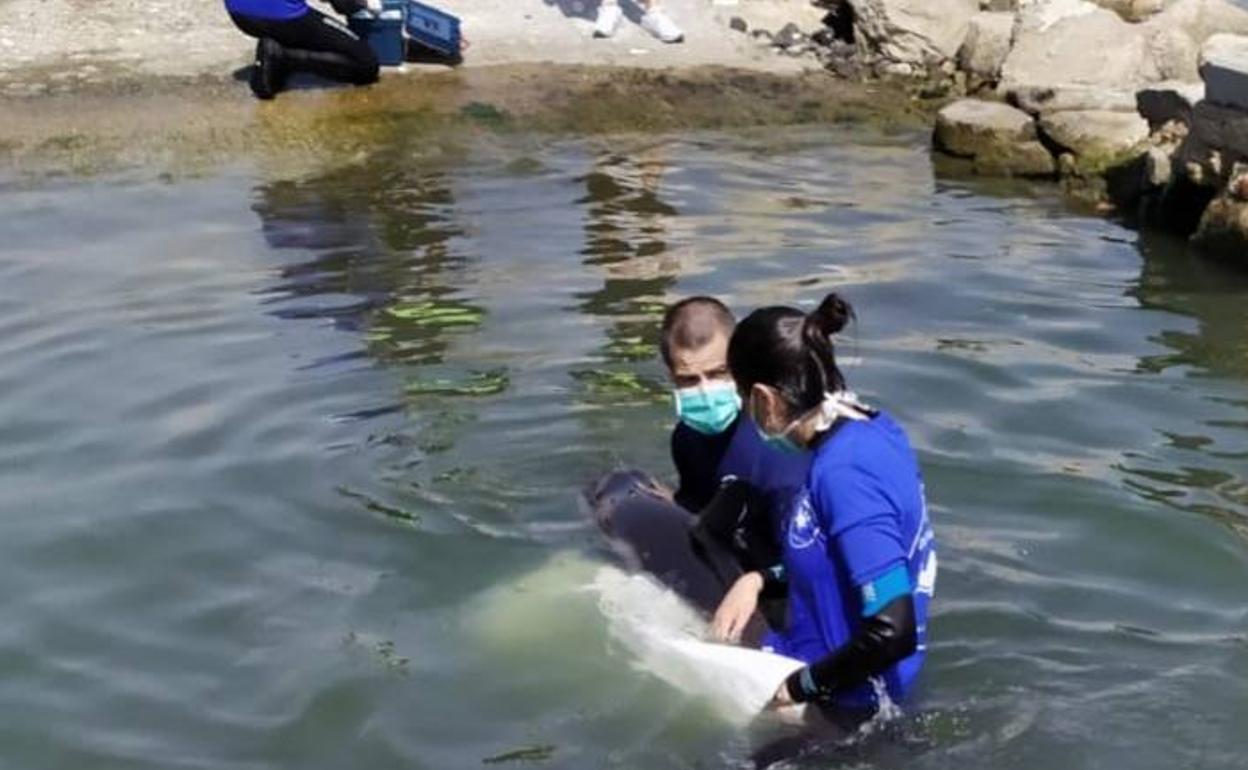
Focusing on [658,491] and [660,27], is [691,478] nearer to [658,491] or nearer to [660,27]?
[658,491]

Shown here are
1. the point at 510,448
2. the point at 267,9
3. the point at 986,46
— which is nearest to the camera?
the point at 510,448

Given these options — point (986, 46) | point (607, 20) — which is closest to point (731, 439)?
point (986, 46)

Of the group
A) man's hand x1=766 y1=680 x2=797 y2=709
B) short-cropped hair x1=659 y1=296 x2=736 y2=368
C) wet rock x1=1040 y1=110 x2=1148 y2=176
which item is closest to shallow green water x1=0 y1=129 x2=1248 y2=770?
man's hand x1=766 y1=680 x2=797 y2=709

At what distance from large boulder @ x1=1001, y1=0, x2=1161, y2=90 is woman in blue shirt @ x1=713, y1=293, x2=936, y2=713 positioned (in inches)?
344

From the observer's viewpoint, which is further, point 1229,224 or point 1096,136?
point 1096,136

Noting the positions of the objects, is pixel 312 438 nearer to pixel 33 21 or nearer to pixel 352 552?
pixel 352 552

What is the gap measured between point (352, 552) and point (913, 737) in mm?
2205

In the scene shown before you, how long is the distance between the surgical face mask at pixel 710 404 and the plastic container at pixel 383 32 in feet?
26.5

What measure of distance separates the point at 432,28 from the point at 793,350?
31.6ft

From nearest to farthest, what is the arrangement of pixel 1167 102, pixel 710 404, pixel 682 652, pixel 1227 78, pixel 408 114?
pixel 682 652, pixel 710 404, pixel 1227 78, pixel 1167 102, pixel 408 114

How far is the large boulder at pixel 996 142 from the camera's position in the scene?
12.1 meters

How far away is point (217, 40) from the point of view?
14375mm

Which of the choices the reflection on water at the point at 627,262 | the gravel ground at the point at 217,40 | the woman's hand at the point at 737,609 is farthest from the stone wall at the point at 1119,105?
the woman's hand at the point at 737,609

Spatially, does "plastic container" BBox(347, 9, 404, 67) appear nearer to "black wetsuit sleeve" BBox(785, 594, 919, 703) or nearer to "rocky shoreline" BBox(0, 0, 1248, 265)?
"rocky shoreline" BBox(0, 0, 1248, 265)
